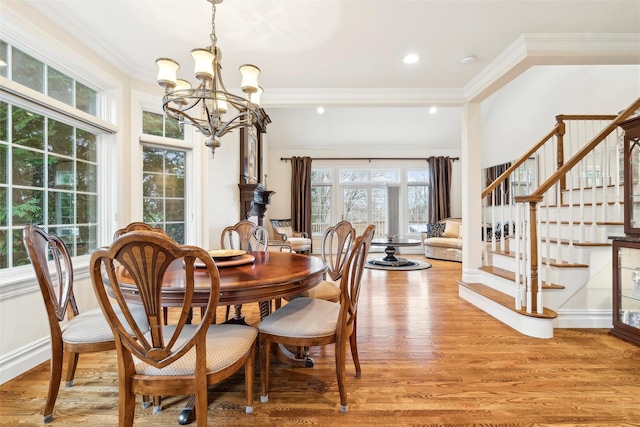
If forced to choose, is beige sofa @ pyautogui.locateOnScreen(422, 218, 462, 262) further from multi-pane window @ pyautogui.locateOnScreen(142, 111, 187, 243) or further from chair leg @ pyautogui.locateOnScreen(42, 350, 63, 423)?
chair leg @ pyautogui.locateOnScreen(42, 350, 63, 423)

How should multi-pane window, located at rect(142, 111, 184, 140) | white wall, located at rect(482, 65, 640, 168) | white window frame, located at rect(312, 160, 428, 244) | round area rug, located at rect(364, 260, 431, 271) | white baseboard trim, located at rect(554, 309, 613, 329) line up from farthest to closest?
white window frame, located at rect(312, 160, 428, 244)
round area rug, located at rect(364, 260, 431, 271)
white wall, located at rect(482, 65, 640, 168)
multi-pane window, located at rect(142, 111, 184, 140)
white baseboard trim, located at rect(554, 309, 613, 329)

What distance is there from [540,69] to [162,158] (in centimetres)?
641

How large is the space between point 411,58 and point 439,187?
497 cm

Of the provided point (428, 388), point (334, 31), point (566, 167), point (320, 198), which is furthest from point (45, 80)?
point (320, 198)

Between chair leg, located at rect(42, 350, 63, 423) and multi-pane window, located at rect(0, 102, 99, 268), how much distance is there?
0.98 metres

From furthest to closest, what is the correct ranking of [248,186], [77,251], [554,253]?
[248,186], [554,253], [77,251]

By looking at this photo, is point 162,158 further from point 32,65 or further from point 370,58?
point 370,58

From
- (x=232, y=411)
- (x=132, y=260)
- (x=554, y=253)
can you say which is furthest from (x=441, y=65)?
(x=232, y=411)

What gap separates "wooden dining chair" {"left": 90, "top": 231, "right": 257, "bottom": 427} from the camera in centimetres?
98

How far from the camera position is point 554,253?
10.0ft

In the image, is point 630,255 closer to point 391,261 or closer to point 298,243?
point 391,261

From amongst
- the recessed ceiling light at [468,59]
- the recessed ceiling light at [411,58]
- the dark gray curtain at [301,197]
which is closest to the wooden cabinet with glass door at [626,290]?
the recessed ceiling light at [468,59]

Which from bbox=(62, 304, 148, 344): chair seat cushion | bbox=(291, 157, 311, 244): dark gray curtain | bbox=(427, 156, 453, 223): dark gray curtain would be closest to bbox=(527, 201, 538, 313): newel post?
bbox=(62, 304, 148, 344): chair seat cushion

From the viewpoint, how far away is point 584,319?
253 cm
